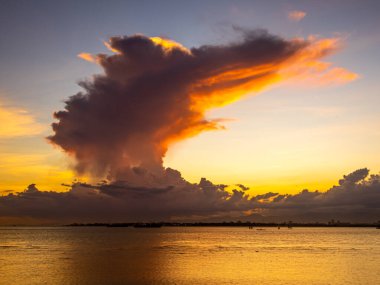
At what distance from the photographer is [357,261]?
8431cm

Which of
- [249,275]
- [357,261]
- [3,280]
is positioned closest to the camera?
[3,280]

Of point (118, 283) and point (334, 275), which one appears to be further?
point (334, 275)

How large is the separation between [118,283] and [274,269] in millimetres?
26970

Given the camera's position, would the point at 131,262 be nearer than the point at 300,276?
No

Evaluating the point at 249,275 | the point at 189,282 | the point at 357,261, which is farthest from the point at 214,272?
the point at 357,261

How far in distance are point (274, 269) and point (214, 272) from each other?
34.8 feet

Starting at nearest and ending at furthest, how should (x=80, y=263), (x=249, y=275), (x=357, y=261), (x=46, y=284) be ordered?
(x=46, y=284) < (x=249, y=275) < (x=80, y=263) < (x=357, y=261)

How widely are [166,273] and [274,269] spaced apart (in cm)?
1769

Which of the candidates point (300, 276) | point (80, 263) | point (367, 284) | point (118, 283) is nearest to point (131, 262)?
point (80, 263)

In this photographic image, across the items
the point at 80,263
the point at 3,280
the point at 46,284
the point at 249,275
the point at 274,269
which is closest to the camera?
the point at 46,284

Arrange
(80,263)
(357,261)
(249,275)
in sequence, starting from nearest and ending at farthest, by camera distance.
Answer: (249,275) < (80,263) < (357,261)

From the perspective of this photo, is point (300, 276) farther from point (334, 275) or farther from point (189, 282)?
point (189, 282)

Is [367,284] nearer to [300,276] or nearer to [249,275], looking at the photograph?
[300,276]

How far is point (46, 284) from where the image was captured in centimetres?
5456
